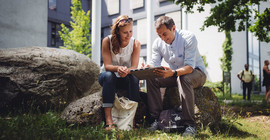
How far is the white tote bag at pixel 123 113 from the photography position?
3117 mm

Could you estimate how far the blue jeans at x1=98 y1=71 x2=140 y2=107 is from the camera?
3.11m

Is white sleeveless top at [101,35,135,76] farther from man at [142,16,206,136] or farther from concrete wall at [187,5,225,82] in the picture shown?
concrete wall at [187,5,225,82]

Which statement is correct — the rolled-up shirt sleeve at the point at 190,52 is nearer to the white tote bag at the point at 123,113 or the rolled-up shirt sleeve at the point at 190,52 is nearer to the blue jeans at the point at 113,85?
the blue jeans at the point at 113,85

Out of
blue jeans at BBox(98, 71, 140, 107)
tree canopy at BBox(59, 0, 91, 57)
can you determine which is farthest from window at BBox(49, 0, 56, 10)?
blue jeans at BBox(98, 71, 140, 107)

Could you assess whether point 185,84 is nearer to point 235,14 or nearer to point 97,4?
point 235,14

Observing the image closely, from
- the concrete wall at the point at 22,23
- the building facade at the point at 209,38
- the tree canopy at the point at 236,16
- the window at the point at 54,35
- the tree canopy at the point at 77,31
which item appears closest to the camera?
the tree canopy at the point at 236,16

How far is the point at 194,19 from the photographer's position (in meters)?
16.1

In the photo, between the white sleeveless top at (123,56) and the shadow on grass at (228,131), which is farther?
the white sleeveless top at (123,56)

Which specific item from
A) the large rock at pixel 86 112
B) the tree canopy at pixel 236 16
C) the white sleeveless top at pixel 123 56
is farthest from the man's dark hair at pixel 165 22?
the tree canopy at pixel 236 16

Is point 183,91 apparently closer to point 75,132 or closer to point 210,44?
point 75,132

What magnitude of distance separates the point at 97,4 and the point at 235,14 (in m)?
6.84

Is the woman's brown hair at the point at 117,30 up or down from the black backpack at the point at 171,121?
up

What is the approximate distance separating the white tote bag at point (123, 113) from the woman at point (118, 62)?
0.34ft

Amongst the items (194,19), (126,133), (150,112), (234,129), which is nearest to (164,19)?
(150,112)
